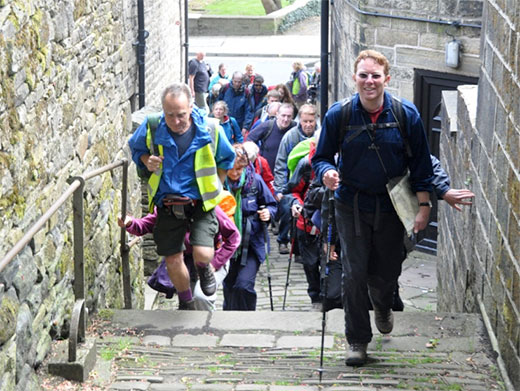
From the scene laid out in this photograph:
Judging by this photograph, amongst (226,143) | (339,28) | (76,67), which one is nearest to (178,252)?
(226,143)

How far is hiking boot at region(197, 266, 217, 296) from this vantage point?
7254 millimetres

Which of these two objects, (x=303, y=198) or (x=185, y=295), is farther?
(x=303, y=198)

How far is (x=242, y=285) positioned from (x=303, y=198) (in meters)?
0.95

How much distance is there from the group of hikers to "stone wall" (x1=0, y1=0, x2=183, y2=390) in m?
0.50

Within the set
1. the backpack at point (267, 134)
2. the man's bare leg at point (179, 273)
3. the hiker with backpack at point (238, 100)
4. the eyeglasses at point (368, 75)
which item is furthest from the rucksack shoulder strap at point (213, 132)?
the hiker with backpack at point (238, 100)

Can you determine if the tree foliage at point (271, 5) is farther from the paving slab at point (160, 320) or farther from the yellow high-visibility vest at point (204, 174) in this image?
the paving slab at point (160, 320)

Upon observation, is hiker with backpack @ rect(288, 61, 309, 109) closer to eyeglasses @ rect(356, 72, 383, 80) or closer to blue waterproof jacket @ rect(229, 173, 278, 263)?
blue waterproof jacket @ rect(229, 173, 278, 263)

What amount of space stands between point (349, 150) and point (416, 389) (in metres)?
1.37

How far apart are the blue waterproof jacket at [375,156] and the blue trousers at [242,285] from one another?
2735 mm

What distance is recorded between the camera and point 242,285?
27.3 feet

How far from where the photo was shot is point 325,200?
23.8 ft

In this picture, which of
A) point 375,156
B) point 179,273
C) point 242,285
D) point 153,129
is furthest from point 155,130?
point 242,285

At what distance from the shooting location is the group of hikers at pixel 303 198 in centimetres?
567

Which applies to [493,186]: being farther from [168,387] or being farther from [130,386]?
[130,386]
